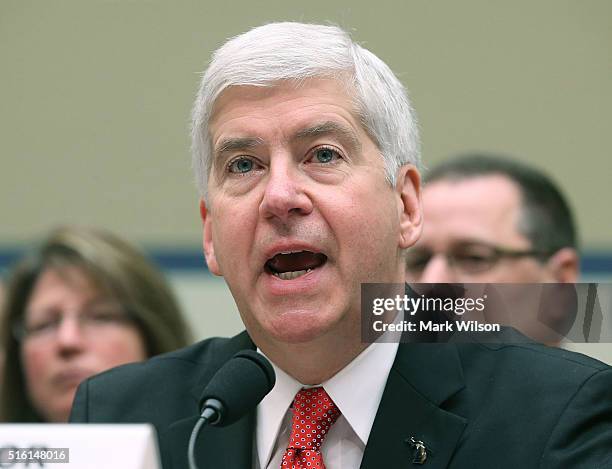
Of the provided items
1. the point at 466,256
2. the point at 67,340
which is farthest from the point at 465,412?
the point at 67,340

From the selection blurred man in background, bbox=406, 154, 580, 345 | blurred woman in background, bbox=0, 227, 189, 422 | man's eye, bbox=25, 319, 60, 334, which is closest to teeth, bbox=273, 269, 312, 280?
blurred man in background, bbox=406, 154, 580, 345

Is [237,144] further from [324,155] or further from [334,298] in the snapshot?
[334,298]

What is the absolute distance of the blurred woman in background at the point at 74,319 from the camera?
3.48 m

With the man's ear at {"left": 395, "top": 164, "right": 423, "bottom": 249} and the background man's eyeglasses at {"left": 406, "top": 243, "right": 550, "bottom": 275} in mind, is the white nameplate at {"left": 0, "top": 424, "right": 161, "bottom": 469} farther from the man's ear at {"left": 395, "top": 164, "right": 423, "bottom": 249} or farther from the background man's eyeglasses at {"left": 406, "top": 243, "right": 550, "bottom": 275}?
the background man's eyeglasses at {"left": 406, "top": 243, "right": 550, "bottom": 275}

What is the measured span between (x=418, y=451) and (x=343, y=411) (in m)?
0.19

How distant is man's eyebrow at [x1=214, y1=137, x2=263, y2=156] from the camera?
2240mm

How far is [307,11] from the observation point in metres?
4.91

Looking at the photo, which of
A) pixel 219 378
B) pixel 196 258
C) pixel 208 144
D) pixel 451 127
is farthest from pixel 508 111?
pixel 219 378

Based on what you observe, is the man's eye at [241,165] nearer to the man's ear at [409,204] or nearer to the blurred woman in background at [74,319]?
the man's ear at [409,204]

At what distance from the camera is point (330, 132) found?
2248 mm

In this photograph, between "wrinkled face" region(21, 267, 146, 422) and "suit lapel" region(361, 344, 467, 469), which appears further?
"wrinkled face" region(21, 267, 146, 422)

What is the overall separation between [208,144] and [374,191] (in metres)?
0.44

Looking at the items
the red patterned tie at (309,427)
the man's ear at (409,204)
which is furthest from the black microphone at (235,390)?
the man's ear at (409,204)

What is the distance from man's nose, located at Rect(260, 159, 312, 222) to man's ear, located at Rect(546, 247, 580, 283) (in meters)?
1.51
